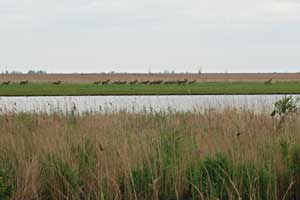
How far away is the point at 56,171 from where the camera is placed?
7.18m

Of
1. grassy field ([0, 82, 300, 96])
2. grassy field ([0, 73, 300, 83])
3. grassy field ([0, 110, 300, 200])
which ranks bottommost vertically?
grassy field ([0, 82, 300, 96])

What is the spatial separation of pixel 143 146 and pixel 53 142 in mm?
1557

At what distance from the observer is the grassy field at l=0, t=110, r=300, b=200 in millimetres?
6664

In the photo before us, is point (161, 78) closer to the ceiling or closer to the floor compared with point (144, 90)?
closer to the ceiling

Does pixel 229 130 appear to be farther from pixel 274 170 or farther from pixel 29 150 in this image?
pixel 29 150

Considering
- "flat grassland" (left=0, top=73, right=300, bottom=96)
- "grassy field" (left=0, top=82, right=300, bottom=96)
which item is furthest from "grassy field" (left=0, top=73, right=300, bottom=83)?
"grassy field" (left=0, top=82, right=300, bottom=96)

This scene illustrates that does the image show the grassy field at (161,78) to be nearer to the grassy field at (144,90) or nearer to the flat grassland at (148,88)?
the flat grassland at (148,88)

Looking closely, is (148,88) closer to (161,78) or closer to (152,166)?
(152,166)

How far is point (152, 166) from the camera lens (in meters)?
7.13

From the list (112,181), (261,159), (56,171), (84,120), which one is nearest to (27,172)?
(56,171)

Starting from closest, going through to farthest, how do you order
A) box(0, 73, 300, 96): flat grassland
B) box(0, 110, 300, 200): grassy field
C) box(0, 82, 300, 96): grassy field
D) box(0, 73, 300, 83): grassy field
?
box(0, 110, 300, 200): grassy field, box(0, 82, 300, 96): grassy field, box(0, 73, 300, 96): flat grassland, box(0, 73, 300, 83): grassy field

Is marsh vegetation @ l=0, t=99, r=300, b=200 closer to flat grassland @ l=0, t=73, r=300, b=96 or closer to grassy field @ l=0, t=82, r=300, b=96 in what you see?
flat grassland @ l=0, t=73, r=300, b=96

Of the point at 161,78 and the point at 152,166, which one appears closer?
the point at 152,166

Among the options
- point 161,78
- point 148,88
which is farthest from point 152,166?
point 161,78
